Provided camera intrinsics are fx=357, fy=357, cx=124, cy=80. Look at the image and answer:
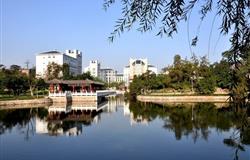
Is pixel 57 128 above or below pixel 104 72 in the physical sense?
below

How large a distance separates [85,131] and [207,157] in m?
7.59

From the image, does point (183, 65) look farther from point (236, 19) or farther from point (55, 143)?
point (236, 19)

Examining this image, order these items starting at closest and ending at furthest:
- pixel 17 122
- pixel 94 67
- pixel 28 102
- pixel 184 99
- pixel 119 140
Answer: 1. pixel 119 140
2. pixel 17 122
3. pixel 28 102
4. pixel 184 99
5. pixel 94 67

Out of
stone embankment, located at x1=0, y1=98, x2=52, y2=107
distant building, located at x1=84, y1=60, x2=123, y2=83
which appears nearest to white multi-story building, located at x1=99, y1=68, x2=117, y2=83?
distant building, located at x1=84, y1=60, x2=123, y2=83

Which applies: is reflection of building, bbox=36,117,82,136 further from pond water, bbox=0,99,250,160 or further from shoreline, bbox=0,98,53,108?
shoreline, bbox=0,98,53,108

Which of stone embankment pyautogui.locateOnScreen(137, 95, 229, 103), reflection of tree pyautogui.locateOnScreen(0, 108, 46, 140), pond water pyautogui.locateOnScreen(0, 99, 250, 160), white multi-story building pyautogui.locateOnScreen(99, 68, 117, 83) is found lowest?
pond water pyautogui.locateOnScreen(0, 99, 250, 160)

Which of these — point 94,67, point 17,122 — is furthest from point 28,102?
point 94,67

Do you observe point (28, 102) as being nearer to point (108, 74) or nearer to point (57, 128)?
point (57, 128)

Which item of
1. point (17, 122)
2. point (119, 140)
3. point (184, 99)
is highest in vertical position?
point (184, 99)

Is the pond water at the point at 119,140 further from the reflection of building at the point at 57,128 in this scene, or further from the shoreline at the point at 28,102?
the shoreline at the point at 28,102

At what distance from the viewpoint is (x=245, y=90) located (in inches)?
53.6

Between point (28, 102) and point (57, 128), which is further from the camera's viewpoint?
point (28, 102)

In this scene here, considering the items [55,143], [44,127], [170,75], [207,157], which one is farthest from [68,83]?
[207,157]

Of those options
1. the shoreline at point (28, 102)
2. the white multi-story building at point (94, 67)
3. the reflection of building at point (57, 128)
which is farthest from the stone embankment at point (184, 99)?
the white multi-story building at point (94, 67)
